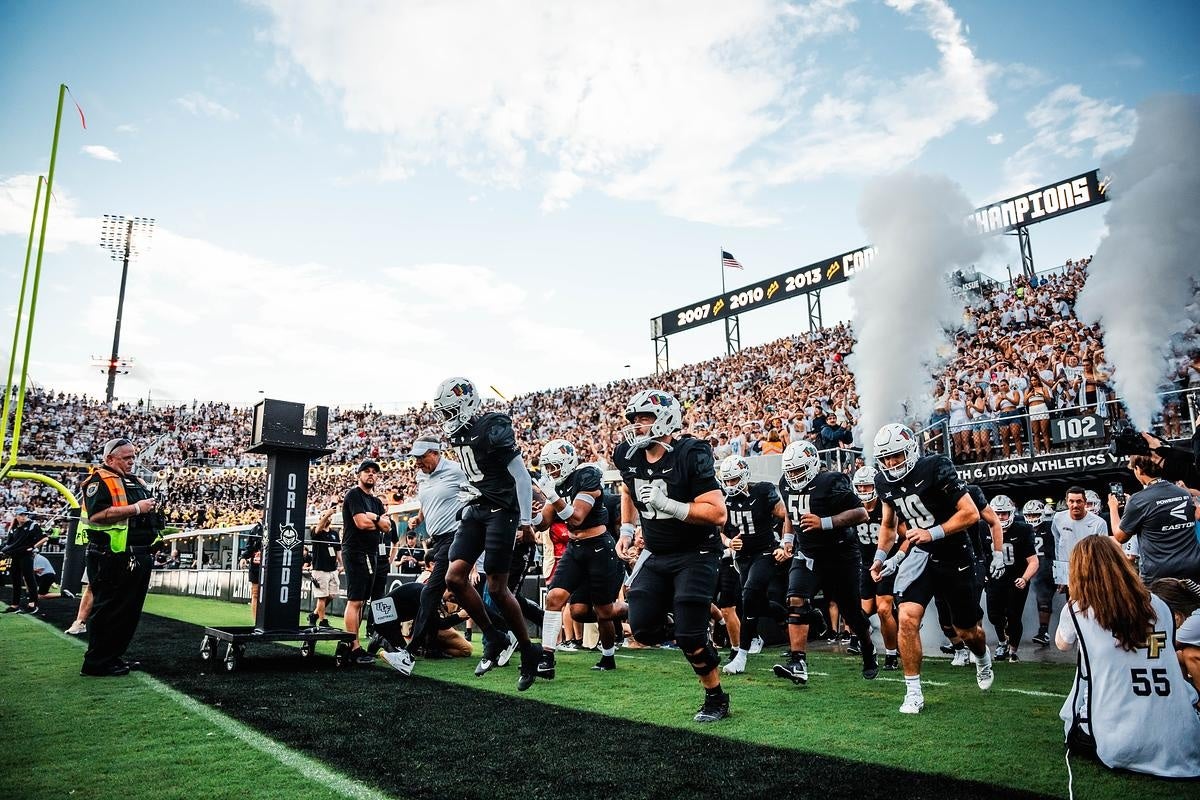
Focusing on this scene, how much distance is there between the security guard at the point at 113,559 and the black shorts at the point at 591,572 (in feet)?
12.6

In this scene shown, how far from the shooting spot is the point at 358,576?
28.8 feet

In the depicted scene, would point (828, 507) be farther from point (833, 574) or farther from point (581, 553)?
point (581, 553)

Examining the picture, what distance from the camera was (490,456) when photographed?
6.76 meters

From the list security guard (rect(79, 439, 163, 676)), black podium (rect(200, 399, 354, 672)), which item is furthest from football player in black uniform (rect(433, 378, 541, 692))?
security guard (rect(79, 439, 163, 676))

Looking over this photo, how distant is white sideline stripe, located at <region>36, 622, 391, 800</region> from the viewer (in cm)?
373

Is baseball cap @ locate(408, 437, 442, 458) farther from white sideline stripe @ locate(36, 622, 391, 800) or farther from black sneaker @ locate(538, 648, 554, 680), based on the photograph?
white sideline stripe @ locate(36, 622, 391, 800)

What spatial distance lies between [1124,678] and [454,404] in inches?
193

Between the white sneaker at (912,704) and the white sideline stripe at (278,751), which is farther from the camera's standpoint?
the white sneaker at (912,704)

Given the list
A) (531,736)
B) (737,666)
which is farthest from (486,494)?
(737,666)

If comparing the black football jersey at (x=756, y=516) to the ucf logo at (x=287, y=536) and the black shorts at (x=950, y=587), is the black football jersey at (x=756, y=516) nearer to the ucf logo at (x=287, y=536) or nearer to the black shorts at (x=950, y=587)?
the black shorts at (x=950, y=587)

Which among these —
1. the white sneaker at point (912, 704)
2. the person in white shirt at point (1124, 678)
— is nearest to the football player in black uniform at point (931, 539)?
the white sneaker at point (912, 704)

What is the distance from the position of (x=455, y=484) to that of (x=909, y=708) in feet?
15.5

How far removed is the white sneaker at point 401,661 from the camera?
7353 millimetres

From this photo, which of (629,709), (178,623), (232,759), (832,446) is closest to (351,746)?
(232,759)
